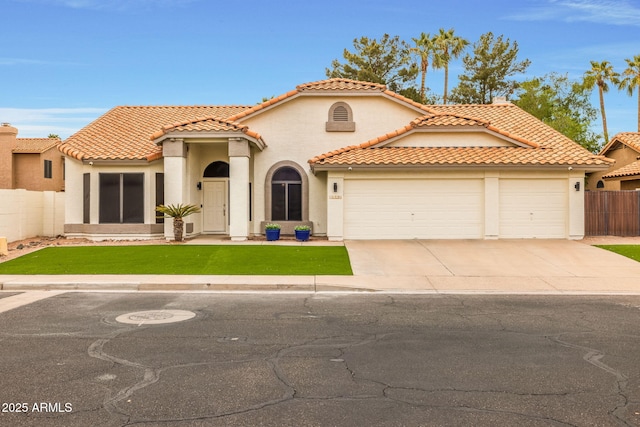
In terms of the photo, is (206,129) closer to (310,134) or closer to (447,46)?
(310,134)

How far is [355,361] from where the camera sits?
6.55 meters

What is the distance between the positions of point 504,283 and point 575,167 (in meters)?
9.38

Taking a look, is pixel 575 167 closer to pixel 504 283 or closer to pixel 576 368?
pixel 504 283

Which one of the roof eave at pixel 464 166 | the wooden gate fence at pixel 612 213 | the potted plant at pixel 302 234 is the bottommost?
the potted plant at pixel 302 234

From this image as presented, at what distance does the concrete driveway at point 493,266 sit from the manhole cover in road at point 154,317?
483 centimetres

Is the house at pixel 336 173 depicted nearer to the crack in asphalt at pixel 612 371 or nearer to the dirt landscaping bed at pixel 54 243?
the dirt landscaping bed at pixel 54 243

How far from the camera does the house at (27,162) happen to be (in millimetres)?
36656

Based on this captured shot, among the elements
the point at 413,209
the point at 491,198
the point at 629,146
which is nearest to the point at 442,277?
the point at 413,209

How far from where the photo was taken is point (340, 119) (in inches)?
921

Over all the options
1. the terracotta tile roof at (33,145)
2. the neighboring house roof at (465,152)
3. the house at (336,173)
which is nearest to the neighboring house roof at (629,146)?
the neighboring house roof at (465,152)

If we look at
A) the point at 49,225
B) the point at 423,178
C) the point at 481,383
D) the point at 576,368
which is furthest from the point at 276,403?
the point at 49,225

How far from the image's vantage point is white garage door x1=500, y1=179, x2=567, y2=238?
20.7m

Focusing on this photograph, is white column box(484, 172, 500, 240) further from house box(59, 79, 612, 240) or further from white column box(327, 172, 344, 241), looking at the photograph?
white column box(327, 172, 344, 241)

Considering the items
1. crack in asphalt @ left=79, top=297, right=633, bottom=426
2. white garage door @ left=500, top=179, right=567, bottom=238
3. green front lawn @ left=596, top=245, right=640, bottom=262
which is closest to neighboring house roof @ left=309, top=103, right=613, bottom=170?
white garage door @ left=500, top=179, right=567, bottom=238
